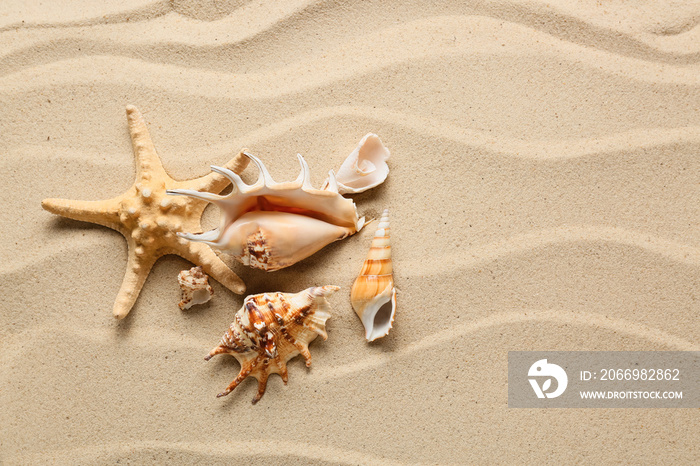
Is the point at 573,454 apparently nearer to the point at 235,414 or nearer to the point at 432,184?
the point at 432,184

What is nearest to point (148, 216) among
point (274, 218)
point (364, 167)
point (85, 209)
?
point (85, 209)

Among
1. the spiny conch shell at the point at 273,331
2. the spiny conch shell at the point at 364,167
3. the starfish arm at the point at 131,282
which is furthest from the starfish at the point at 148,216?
the spiny conch shell at the point at 364,167

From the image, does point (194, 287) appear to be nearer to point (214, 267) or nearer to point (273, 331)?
point (214, 267)

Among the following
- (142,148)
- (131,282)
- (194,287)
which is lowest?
(131,282)

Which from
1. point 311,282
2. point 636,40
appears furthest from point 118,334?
point 636,40

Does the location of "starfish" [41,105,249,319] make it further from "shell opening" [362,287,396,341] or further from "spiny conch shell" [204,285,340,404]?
"shell opening" [362,287,396,341]

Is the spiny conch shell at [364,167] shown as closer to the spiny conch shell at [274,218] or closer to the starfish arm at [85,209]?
the spiny conch shell at [274,218]

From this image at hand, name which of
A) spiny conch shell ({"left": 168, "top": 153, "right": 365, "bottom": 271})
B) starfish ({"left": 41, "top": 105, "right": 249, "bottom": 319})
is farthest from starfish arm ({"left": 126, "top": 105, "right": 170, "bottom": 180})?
spiny conch shell ({"left": 168, "top": 153, "right": 365, "bottom": 271})
